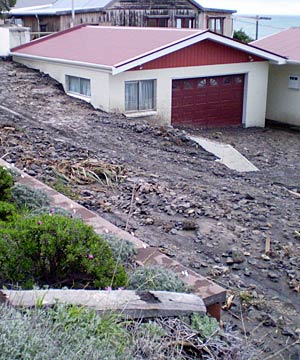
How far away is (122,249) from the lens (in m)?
6.21

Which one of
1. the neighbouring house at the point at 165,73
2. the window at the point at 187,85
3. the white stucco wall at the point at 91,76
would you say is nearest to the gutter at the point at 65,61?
the neighbouring house at the point at 165,73

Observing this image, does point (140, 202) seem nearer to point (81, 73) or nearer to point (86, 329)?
point (86, 329)

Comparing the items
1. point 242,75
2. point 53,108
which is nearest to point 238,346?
A: point 53,108

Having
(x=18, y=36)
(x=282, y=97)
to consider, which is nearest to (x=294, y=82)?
(x=282, y=97)

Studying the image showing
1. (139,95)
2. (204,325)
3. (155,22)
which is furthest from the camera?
(155,22)

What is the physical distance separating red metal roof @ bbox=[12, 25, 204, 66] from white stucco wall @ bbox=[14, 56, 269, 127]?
1.47 ft

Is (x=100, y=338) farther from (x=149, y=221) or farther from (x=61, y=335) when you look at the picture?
(x=149, y=221)

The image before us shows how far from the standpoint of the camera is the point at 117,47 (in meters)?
22.5

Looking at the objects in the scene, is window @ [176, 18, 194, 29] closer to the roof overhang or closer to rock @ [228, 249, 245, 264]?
the roof overhang

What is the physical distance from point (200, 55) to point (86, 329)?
18.9 m

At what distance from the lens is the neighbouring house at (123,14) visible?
3462 centimetres

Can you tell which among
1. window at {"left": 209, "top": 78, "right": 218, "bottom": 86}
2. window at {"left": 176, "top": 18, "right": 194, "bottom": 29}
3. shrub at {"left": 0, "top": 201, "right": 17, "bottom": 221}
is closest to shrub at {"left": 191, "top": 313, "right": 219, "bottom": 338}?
shrub at {"left": 0, "top": 201, "right": 17, "bottom": 221}

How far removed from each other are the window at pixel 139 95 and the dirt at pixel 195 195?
136 centimetres

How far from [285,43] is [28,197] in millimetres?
21201
